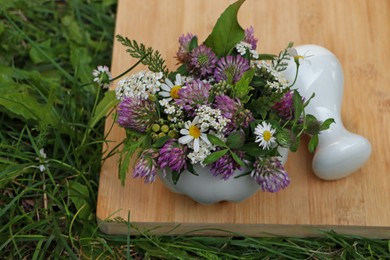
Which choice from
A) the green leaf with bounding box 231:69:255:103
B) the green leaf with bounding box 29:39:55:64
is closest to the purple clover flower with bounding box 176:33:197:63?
the green leaf with bounding box 231:69:255:103

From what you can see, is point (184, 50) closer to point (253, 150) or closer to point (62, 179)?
point (253, 150)

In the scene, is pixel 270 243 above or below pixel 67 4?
below

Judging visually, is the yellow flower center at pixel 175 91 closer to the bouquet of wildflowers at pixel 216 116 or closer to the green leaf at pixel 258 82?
the bouquet of wildflowers at pixel 216 116

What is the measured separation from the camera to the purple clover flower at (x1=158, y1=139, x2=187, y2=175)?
33.1 inches

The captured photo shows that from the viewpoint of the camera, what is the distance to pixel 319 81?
1.02m

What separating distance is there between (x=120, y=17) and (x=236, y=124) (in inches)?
17.4

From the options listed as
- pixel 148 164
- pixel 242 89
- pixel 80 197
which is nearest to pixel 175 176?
pixel 148 164

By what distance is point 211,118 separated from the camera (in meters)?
0.82

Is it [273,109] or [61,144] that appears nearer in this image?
[273,109]

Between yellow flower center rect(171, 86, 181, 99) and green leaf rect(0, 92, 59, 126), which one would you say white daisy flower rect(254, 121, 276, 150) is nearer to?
yellow flower center rect(171, 86, 181, 99)

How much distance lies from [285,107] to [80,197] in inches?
15.8

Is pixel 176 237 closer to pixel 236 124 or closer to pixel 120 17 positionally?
pixel 236 124

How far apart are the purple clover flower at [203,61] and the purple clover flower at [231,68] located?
1cm

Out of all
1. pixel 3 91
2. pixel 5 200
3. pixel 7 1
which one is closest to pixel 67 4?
pixel 7 1
